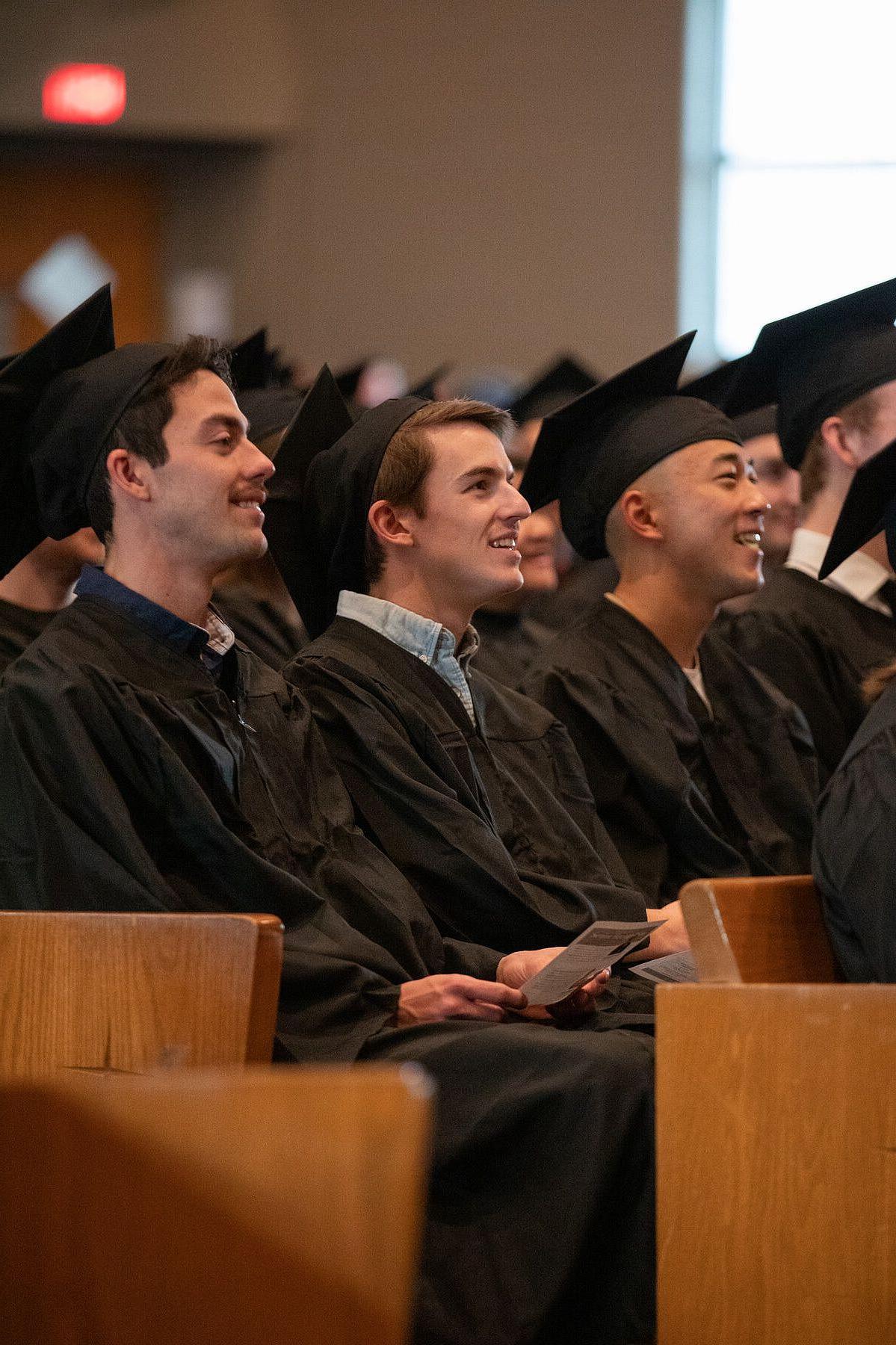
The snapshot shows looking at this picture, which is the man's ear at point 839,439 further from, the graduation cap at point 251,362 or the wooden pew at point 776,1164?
the wooden pew at point 776,1164

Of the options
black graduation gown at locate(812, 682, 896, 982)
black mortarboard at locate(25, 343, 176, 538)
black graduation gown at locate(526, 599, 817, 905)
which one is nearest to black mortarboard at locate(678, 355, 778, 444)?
black graduation gown at locate(526, 599, 817, 905)

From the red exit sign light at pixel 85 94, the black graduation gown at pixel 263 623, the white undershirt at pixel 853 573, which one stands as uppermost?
the red exit sign light at pixel 85 94

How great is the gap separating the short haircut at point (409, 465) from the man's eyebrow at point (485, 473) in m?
0.07

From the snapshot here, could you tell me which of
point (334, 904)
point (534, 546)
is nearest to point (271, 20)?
point (534, 546)

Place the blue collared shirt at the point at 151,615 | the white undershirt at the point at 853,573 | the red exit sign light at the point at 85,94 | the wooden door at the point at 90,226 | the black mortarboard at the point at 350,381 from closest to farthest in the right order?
1. the blue collared shirt at the point at 151,615
2. the white undershirt at the point at 853,573
3. the black mortarboard at the point at 350,381
4. the red exit sign light at the point at 85,94
5. the wooden door at the point at 90,226

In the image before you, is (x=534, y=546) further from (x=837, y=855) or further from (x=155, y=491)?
(x=837, y=855)

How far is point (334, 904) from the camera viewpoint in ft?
9.27

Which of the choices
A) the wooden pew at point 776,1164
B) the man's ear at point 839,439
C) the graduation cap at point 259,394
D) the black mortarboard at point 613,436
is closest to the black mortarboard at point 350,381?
the graduation cap at point 259,394

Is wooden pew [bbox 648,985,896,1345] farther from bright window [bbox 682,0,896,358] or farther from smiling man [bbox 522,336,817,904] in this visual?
bright window [bbox 682,0,896,358]

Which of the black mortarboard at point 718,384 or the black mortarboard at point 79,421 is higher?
the black mortarboard at point 718,384

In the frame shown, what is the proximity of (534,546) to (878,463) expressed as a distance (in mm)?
2153

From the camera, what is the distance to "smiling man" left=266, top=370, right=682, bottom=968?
3.03m

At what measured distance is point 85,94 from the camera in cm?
916

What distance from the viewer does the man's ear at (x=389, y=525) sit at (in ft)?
11.1
